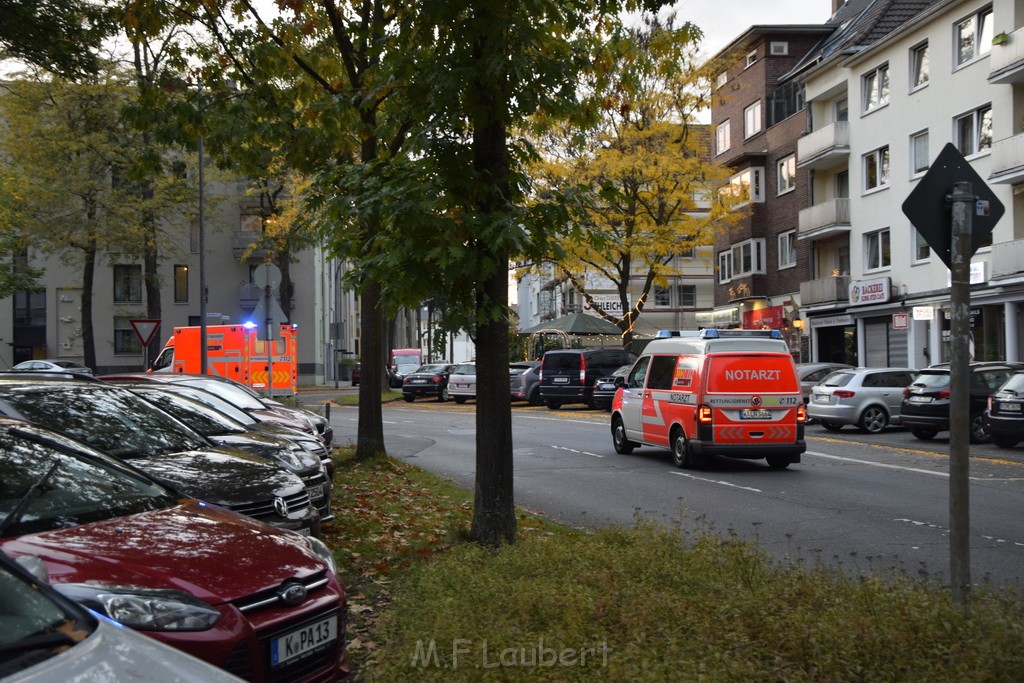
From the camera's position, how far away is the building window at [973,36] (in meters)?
30.5

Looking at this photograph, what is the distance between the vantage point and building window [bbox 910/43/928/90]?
111 ft

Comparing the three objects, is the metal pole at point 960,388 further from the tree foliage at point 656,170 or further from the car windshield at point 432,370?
the car windshield at point 432,370

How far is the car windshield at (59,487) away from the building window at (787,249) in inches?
1562

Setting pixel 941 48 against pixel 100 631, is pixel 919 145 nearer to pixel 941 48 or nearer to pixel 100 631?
pixel 941 48

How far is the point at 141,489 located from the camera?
5.48 metres

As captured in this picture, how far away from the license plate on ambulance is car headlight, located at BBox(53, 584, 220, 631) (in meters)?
0.40

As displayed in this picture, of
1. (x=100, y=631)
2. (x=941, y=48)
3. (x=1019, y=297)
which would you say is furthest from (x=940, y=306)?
(x=100, y=631)

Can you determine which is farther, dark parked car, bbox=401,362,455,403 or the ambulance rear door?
dark parked car, bbox=401,362,455,403

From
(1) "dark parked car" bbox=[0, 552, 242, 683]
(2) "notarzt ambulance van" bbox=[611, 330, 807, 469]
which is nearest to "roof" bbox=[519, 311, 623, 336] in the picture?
(2) "notarzt ambulance van" bbox=[611, 330, 807, 469]

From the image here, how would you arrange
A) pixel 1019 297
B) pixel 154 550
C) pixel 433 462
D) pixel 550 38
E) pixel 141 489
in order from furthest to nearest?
pixel 1019 297, pixel 433 462, pixel 550 38, pixel 141 489, pixel 154 550

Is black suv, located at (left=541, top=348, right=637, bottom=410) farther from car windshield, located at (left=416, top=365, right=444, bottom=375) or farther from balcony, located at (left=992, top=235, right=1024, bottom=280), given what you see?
balcony, located at (left=992, top=235, right=1024, bottom=280)

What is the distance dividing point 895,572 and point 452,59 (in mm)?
Answer: 4953

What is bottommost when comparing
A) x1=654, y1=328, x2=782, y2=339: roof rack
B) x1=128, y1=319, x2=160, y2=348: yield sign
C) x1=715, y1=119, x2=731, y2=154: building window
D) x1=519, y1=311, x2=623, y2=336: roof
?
x1=654, y1=328, x2=782, y2=339: roof rack

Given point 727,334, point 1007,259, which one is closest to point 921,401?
point 727,334
